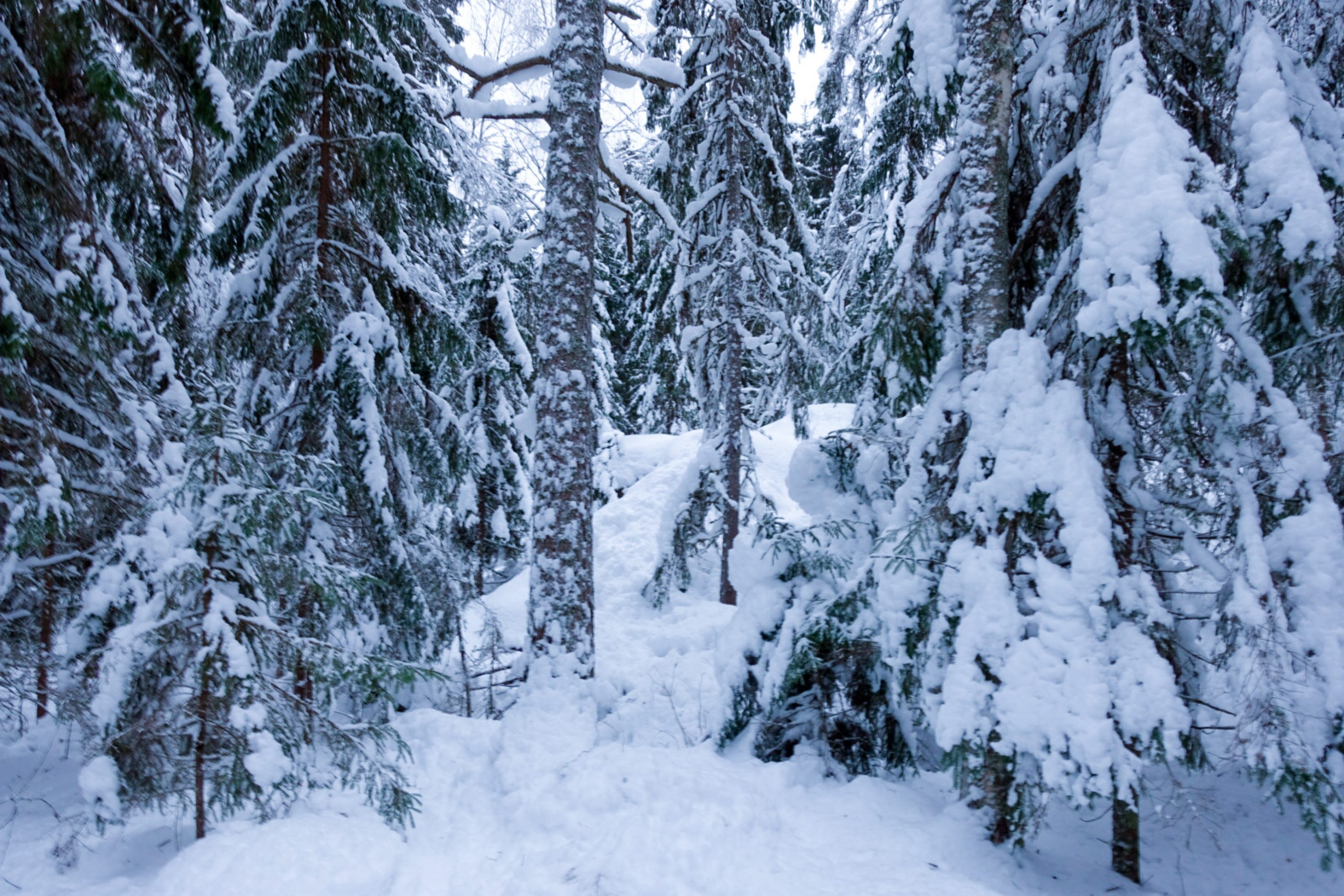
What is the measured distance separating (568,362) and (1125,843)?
5078 millimetres

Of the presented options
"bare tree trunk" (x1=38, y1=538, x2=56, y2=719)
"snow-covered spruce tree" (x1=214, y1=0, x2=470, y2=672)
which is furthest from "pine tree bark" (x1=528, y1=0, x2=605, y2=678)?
"bare tree trunk" (x1=38, y1=538, x2=56, y2=719)

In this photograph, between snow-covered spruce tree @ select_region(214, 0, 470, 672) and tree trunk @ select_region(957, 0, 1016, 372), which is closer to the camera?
tree trunk @ select_region(957, 0, 1016, 372)

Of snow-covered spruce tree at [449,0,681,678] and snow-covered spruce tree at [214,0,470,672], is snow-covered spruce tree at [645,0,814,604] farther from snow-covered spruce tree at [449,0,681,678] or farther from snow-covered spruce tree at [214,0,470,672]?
snow-covered spruce tree at [214,0,470,672]

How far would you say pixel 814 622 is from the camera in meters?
4.53

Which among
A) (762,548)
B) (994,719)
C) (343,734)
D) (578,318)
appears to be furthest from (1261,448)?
(343,734)

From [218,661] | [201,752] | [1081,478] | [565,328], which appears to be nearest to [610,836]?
[201,752]

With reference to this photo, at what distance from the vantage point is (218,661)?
11.3ft

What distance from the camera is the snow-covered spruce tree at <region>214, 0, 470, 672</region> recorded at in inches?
222

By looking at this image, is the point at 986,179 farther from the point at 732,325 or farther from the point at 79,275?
the point at 79,275

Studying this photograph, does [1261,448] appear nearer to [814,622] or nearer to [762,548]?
[814,622]

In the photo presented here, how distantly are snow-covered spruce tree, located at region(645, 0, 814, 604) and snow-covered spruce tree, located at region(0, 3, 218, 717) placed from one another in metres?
6.24

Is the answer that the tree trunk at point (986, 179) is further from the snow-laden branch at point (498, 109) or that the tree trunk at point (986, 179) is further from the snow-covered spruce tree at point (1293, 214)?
the snow-laden branch at point (498, 109)

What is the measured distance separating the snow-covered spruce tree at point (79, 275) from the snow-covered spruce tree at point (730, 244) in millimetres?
6236

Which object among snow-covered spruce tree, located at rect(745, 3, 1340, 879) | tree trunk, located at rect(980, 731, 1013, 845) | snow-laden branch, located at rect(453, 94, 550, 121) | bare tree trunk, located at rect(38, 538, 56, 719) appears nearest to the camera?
snow-covered spruce tree, located at rect(745, 3, 1340, 879)
